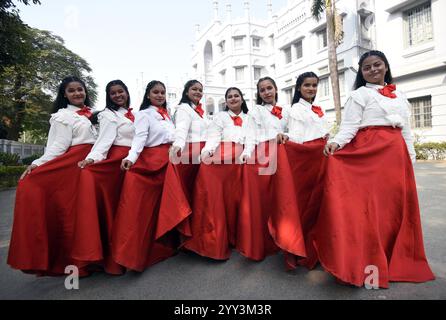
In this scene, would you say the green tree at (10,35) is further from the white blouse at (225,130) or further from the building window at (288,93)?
the building window at (288,93)

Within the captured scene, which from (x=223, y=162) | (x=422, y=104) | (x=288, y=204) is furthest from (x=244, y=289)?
(x=422, y=104)

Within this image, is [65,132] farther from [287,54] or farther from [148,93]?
[287,54]

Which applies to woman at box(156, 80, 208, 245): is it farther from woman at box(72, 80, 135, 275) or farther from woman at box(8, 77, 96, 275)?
woman at box(8, 77, 96, 275)

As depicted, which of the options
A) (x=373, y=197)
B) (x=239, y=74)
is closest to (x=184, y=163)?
(x=373, y=197)

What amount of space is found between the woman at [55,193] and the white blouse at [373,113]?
8.80 ft

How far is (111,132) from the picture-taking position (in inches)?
126

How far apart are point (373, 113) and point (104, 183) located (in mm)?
2760

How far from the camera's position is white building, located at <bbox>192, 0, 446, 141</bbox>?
→ 12805 millimetres

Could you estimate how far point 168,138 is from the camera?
11.4 feet

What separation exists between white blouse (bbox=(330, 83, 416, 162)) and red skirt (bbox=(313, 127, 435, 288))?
0.10 meters

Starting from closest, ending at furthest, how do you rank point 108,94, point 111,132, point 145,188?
point 145,188 < point 111,132 < point 108,94

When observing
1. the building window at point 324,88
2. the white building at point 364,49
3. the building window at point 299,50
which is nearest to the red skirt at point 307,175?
the white building at point 364,49
